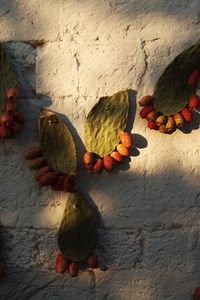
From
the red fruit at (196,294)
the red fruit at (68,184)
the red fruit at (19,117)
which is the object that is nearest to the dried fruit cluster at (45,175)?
the red fruit at (68,184)

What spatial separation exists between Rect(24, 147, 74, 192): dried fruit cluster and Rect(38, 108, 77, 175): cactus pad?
0.7 inches

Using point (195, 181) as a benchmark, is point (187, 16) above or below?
above

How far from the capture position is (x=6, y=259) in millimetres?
1640

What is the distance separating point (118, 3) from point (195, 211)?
2.46ft

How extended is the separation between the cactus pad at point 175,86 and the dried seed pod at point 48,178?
0.41 metres

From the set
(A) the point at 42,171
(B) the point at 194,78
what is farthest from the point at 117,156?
(B) the point at 194,78

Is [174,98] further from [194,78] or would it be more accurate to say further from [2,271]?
[2,271]

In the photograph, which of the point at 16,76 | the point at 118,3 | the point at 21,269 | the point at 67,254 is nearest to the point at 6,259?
the point at 21,269

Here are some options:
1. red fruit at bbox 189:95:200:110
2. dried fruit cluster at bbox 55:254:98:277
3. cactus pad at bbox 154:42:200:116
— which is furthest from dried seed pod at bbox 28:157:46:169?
red fruit at bbox 189:95:200:110

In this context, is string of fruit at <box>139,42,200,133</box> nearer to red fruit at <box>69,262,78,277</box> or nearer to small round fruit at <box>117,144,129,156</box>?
small round fruit at <box>117,144,129,156</box>

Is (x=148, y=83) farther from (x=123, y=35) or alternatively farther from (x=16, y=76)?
(x=16, y=76)

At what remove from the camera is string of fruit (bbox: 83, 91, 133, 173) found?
1.52 metres

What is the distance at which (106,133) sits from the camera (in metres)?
1.53

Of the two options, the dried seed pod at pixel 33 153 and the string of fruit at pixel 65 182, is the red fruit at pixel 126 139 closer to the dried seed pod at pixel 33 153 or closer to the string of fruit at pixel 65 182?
the string of fruit at pixel 65 182
